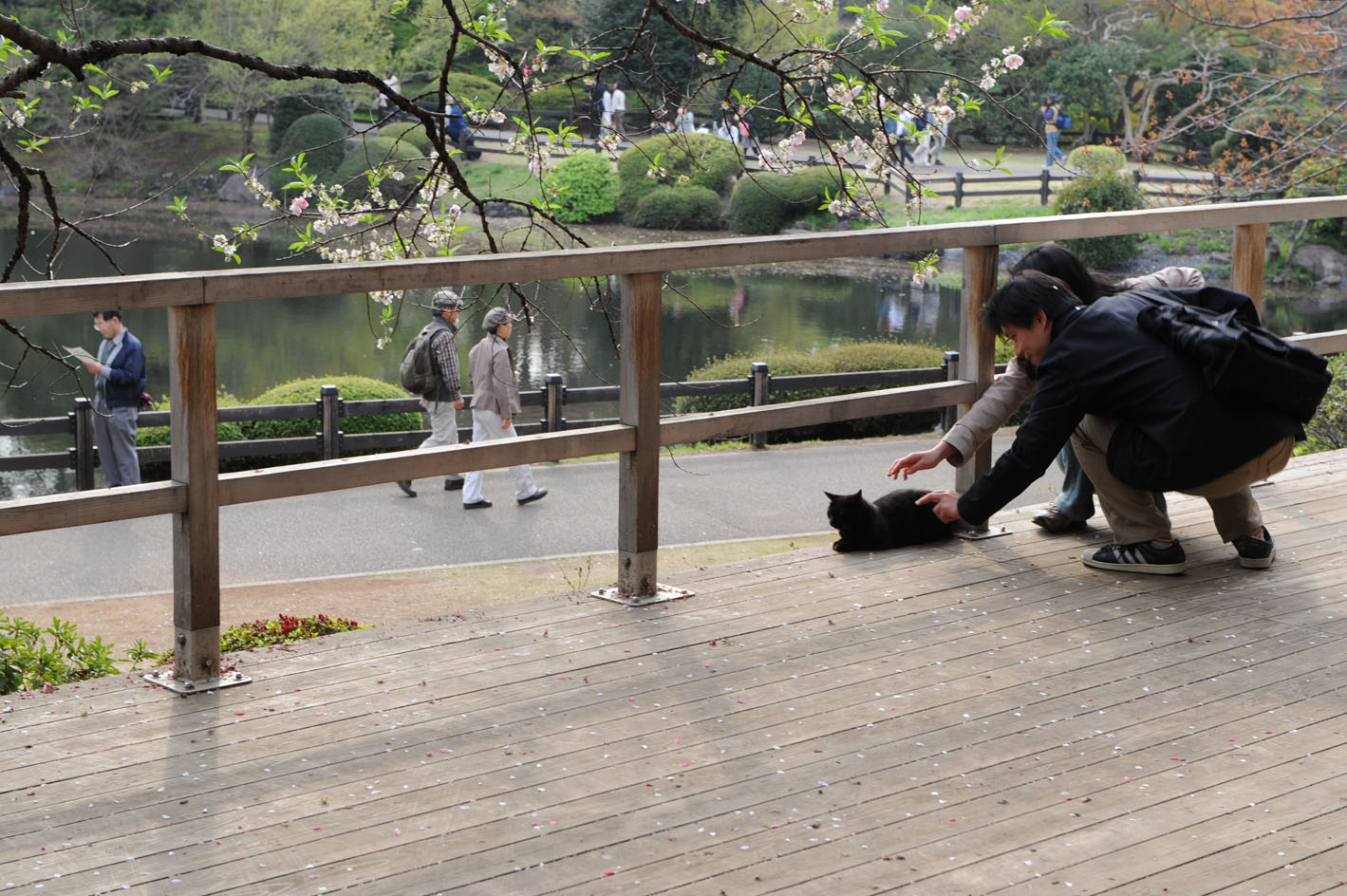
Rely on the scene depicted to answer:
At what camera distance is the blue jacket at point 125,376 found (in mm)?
12250

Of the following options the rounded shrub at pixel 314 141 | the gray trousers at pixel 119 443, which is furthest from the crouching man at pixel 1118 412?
the rounded shrub at pixel 314 141

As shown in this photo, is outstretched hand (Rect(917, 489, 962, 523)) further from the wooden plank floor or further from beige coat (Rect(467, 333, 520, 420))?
beige coat (Rect(467, 333, 520, 420))

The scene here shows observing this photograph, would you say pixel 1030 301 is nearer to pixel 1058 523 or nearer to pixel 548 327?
pixel 1058 523

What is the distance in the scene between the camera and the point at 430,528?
1248 centimetres

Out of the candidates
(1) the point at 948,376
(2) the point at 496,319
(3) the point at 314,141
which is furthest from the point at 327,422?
(3) the point at 314,141

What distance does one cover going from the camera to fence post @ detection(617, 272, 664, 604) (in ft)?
13.9

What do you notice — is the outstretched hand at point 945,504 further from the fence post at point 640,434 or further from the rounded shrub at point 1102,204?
the rounded shrub at point 1102,204

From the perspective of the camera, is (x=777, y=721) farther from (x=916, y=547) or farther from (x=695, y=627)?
(x=916, y=547)

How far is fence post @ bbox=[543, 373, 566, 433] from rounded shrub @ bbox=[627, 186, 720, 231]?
19895 mm

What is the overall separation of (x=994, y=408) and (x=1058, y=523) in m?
0.81

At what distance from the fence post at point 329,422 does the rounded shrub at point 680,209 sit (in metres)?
21.1

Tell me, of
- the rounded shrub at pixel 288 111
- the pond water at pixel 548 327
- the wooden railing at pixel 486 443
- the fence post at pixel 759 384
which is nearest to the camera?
the wooden railing at pixel 486 443

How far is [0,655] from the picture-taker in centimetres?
496

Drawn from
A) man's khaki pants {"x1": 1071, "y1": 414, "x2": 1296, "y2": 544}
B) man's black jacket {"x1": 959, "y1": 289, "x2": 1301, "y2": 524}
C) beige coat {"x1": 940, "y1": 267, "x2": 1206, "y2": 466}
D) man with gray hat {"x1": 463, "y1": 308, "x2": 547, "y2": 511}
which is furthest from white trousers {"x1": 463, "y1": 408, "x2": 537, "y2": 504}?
man's black jacket {"x1": 959, "y1": 289, "x2": 1301, "y2": 524}
